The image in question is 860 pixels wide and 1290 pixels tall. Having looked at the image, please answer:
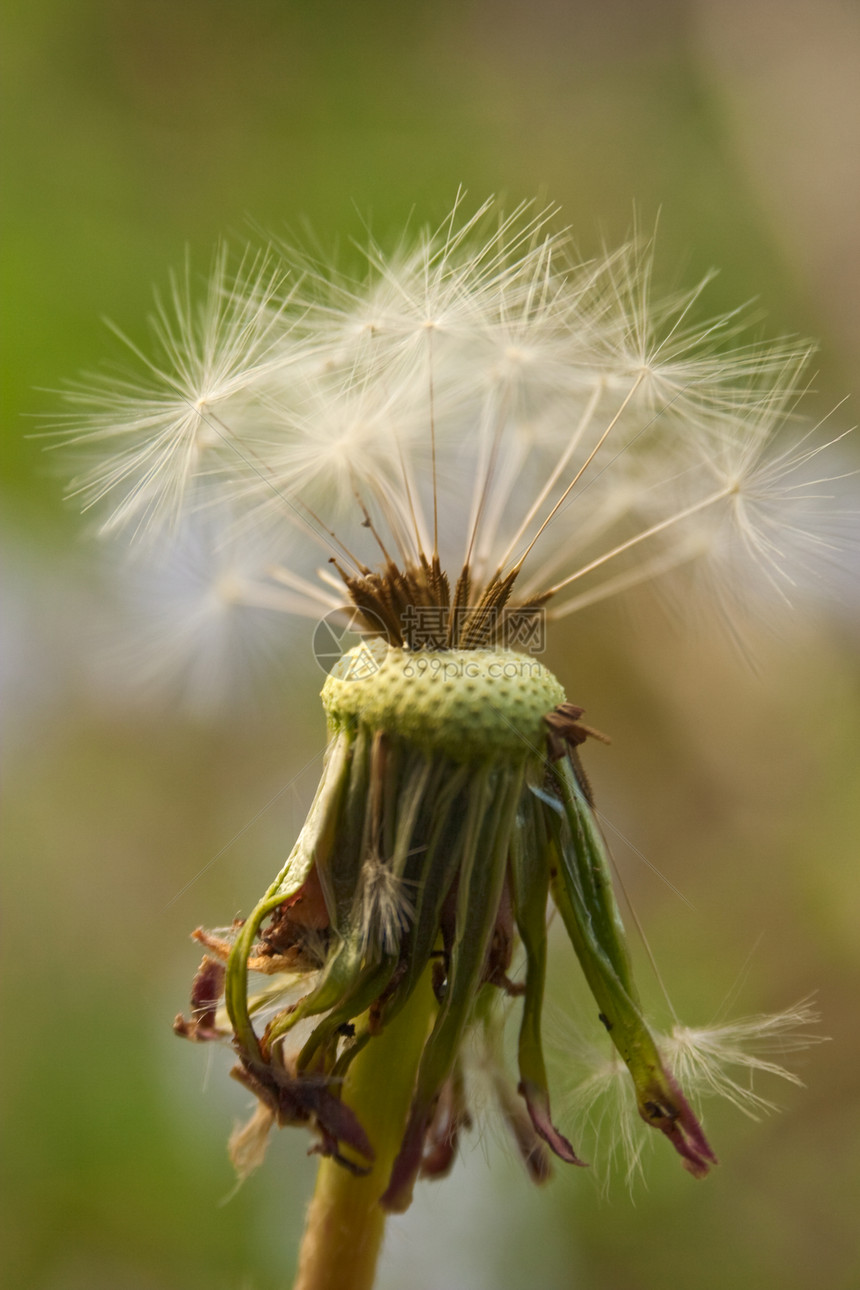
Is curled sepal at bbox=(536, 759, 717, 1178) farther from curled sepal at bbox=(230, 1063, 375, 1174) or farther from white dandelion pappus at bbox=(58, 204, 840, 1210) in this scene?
curled sepal at bbox=(230, 1063, 375, 1174)

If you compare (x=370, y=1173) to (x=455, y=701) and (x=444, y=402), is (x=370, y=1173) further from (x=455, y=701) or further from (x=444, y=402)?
(x=444, y=402)

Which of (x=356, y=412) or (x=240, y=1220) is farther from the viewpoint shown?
(x=240, y=1220)

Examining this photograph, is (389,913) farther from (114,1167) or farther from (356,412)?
(114,1167)

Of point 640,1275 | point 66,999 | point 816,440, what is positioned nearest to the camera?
point 816,440

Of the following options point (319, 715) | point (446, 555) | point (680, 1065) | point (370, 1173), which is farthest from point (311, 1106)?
point (319, 715)

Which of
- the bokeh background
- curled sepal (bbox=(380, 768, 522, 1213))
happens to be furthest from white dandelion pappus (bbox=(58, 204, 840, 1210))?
the bokeh background

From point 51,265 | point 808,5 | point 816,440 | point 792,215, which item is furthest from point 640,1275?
point 808,5

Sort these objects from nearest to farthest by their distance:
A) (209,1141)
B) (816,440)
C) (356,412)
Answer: (356,412) → (816,440) → (209,1141)

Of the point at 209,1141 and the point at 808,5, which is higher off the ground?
the point at 808,5
